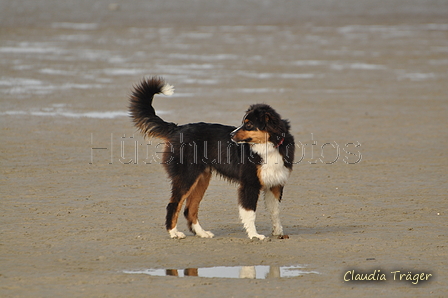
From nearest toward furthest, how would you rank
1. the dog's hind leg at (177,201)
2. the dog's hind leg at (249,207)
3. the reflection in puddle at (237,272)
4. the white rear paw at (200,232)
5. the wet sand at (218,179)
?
the reflection in puddle at (237,272) → the wet sand at (218,179) → the dog's hind leg at (249,207) → the dog's hind leg at (177,201) → the white rear paw at (200,232)

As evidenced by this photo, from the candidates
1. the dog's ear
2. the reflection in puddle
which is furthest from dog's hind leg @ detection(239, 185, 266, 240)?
the reflection in puddle

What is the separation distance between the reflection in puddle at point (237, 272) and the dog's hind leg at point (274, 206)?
1044 millimetres

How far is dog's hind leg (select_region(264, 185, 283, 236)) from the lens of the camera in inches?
298

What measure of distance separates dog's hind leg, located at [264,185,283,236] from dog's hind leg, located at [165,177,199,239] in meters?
0.81

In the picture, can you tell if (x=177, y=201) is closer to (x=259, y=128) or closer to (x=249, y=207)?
(x=249, y=207)

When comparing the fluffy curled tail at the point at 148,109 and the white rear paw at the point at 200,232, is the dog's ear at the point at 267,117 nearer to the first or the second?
the fluffy curled tail at the point at 148,109

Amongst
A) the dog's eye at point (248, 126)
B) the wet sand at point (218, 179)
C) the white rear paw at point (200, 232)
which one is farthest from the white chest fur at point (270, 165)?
the white rear paw at point (200, 232)

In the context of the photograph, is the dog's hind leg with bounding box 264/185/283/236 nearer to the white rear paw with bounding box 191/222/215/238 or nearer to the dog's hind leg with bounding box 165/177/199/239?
the white rear paw with bounding box 191/222/215/238

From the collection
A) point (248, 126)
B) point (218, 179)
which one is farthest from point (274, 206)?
point (218, 179)

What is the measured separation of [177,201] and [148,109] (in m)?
1.10

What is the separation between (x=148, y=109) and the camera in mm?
7766

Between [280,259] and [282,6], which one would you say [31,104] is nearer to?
[280,259]

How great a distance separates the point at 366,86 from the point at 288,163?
13.3 meters

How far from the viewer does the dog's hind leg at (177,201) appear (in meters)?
7.48
